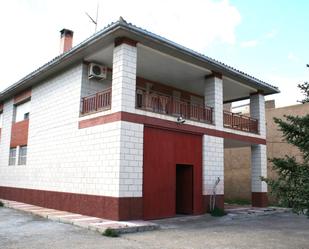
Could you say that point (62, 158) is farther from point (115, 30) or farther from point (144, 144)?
point (115, 30)

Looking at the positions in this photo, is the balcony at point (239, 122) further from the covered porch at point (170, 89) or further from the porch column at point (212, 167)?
the porch column at point (212, 167)

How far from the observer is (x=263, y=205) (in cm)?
1769

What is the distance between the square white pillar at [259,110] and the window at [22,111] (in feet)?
38.3

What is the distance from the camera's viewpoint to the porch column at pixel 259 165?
17781mm

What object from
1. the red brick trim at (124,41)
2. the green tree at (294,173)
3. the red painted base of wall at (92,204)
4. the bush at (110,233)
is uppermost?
the red brick trim at (124,41)

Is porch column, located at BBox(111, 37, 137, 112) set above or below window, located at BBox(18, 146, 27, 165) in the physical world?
above

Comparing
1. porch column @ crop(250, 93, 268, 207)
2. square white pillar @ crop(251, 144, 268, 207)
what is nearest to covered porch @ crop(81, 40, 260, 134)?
porch column @ crop(250, 93, 268, 207)

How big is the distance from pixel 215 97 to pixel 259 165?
476 cm

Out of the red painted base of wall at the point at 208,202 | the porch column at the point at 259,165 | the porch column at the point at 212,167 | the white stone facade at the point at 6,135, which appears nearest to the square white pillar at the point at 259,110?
the porch column at the point at 259,165

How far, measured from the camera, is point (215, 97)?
15.6 metres

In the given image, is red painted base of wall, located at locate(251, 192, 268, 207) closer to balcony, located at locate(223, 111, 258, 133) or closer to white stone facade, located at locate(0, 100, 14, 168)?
balcony, located at locate(223, 111, 258, 133)

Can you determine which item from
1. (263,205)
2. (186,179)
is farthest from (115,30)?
(263,205)

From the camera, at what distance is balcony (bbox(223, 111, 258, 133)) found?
1669cm

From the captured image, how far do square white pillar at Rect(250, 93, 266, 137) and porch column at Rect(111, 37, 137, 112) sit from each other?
8681 millimetres
